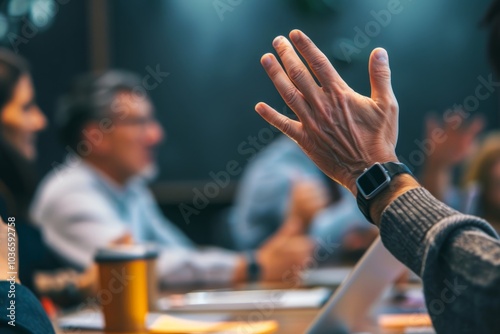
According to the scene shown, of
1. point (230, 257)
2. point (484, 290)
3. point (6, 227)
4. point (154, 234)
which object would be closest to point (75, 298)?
point (230, 257)

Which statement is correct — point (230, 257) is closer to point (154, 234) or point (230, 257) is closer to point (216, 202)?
point (154, 234)

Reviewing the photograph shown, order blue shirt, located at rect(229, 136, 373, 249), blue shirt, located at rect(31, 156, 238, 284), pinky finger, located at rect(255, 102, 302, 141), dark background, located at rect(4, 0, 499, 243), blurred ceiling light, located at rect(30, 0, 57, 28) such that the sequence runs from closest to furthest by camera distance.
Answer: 1. pinky finger, located at rect(255, 102, 302, 141)
2. blue shirt, located at rect(31, 156, 238, 284)
3. blue shirt, located at rect(229, 136, 373, 249)
4. blurred ceiling light, located at rect(30, 0, 57, 28)
5. dark background, located at rect(4, 0, 499, 243)

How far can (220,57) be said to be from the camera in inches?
204

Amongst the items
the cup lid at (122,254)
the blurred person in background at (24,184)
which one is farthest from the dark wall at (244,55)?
the cup lid at (122,254)

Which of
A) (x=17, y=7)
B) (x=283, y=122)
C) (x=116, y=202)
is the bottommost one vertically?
(x=116, y=202)

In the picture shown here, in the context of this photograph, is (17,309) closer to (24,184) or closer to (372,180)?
(372,180)

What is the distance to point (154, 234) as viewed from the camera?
3473mm

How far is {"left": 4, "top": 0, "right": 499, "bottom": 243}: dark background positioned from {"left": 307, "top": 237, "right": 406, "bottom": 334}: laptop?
3619mm

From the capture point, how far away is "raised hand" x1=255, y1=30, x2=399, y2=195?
3.25ft

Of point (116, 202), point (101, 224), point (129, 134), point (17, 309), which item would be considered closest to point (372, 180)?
point (17, 309)

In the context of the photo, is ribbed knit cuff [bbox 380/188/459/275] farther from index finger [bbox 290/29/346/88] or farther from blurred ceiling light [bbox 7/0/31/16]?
blurred ceiling light [bbox 7/0/31/16]

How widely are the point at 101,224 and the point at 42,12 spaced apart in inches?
89.6

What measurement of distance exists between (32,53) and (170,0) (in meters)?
0.99

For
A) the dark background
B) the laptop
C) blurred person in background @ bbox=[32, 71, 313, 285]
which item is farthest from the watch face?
the dark background
